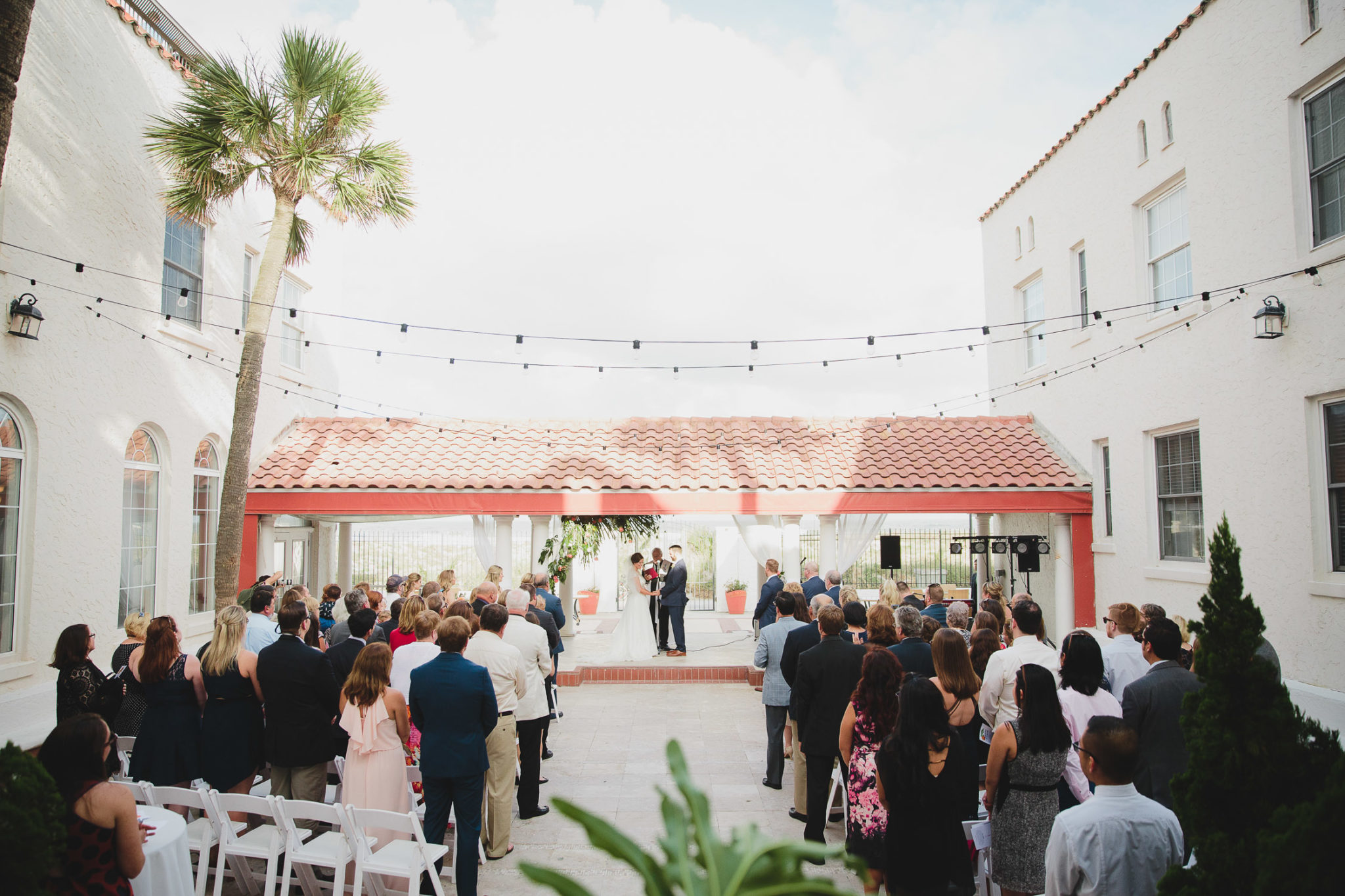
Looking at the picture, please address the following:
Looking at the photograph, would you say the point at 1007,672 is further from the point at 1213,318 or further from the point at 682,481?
the point at 682,481

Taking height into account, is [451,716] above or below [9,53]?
below

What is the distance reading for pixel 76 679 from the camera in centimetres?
516

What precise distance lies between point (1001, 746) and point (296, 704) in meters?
4.26

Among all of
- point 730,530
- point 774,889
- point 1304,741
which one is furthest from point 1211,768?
point 730,530

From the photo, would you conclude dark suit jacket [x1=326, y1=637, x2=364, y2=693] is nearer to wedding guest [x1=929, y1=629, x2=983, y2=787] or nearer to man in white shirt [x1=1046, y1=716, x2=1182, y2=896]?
wedding guest [x1=929, y1=629, x2=983, y2=787]

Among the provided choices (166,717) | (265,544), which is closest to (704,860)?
(166,717)

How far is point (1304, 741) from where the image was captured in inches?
81.0

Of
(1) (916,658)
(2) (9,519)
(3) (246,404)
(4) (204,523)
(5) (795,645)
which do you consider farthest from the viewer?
(4) (204,523)

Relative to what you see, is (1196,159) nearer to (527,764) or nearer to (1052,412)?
(1052,412)

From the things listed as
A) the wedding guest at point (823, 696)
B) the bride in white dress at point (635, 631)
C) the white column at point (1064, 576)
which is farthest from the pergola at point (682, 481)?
the wedding guest at point (823, 696)

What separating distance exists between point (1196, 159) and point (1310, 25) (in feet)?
6.32

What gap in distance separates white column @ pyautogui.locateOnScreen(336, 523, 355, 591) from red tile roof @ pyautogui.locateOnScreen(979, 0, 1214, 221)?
1448 cm

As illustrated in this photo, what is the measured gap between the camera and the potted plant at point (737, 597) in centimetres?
2012

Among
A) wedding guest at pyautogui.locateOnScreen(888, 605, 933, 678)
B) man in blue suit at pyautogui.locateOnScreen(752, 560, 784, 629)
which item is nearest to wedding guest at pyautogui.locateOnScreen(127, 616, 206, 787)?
wedding guest at pyautogui.locateOnScreen(888, 605, 933, 678)
